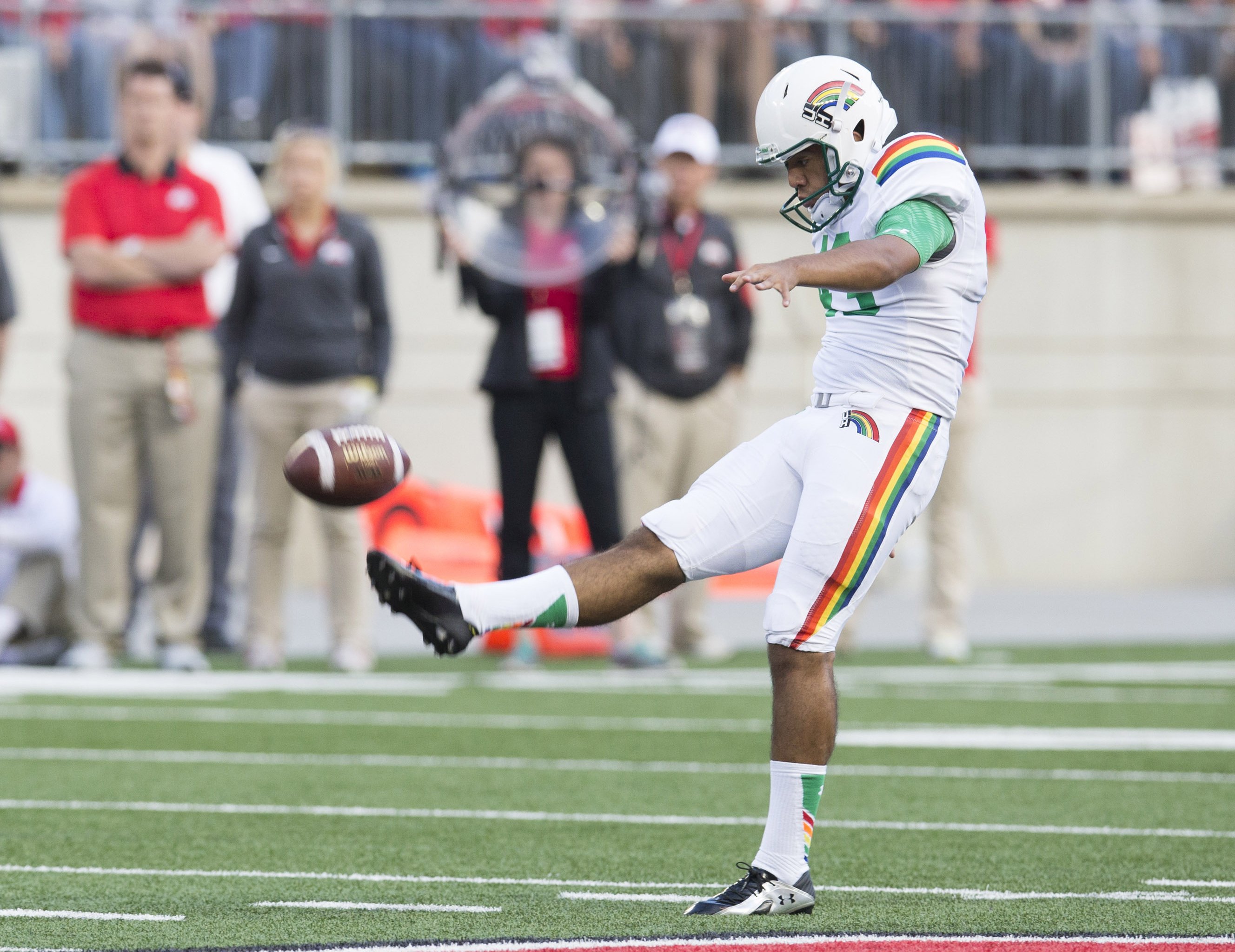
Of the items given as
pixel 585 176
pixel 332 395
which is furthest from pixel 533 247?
pixel 332 395

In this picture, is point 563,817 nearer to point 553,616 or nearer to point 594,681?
point 553,616

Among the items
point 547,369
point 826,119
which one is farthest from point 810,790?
Result: point 547,369

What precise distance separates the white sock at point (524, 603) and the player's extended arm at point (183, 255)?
4981 mm

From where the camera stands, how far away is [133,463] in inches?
376

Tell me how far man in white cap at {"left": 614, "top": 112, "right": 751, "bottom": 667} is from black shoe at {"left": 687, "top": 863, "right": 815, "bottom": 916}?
5216 mm

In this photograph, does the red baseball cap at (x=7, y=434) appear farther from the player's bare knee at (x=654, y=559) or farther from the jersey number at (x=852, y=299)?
the jersey number at (x=852, y=299)

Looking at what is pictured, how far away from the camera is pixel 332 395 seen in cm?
952

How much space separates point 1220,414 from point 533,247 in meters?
7.22

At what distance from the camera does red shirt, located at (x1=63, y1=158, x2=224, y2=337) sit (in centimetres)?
934

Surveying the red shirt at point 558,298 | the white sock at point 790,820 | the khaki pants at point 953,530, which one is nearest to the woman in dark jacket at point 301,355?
the red shirt at point 558,298

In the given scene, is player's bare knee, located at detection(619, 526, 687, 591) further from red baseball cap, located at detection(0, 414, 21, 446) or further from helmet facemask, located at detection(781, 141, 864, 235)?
red baseball cap, located at detection(0, 414, 21, 446)

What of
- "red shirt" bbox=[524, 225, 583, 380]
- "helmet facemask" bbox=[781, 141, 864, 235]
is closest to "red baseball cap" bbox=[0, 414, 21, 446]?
"red shirt" bbox=[524, 225, 583, 380]

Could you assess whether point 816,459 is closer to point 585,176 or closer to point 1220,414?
point 585,176

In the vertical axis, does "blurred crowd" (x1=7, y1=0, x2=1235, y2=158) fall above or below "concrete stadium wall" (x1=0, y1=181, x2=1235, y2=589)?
above
